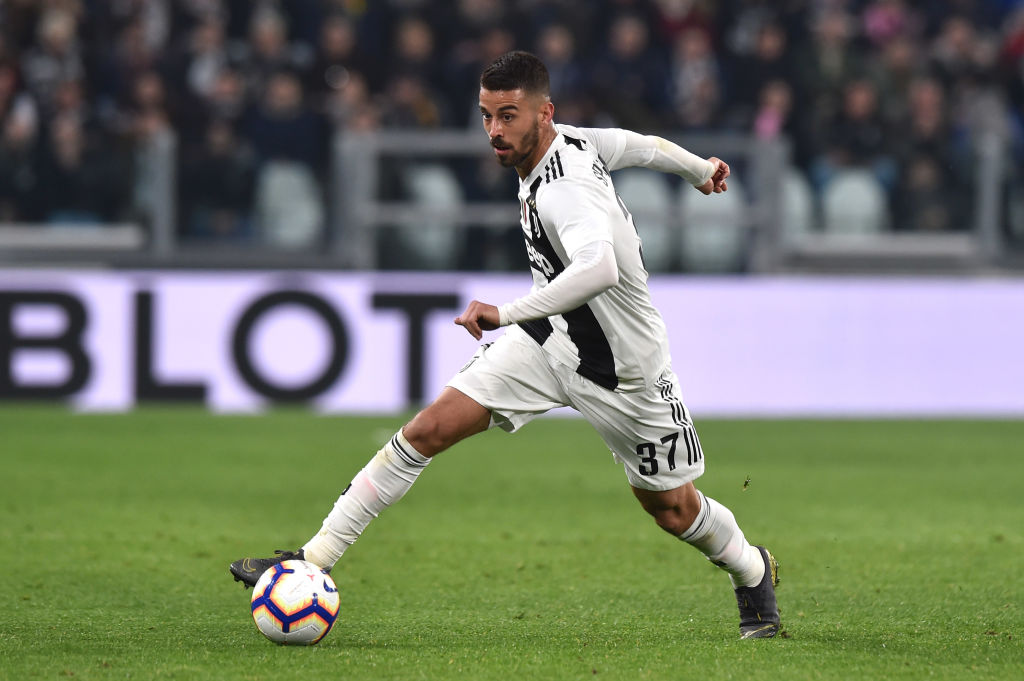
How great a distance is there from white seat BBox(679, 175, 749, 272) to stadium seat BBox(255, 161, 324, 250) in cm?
292

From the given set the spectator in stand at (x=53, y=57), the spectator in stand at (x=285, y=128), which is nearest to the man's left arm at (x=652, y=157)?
the spectator in stand at (x=285, y=128)

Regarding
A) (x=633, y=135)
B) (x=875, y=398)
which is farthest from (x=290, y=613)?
(x=875, y=398)

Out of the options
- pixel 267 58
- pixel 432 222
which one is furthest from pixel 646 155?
pixel 267 58

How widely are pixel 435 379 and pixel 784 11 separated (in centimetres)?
511

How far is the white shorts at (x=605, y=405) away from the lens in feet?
16.8

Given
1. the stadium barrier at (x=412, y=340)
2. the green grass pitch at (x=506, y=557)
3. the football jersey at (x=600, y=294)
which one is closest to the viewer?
the green grass pitch at (x=506, y=557)

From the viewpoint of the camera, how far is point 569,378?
520 cm

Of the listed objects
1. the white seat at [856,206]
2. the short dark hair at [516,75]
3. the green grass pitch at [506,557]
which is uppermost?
the short dark hair at [516,75]

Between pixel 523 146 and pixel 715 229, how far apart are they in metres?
7.78

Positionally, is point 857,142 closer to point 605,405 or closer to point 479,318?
point 605,405

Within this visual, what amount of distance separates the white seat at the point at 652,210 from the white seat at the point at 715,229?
0.42 feet

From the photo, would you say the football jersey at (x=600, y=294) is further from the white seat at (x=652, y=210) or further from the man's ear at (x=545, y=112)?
the white seat at (x=652, y=210)

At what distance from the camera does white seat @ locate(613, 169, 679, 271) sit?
12.3 meters

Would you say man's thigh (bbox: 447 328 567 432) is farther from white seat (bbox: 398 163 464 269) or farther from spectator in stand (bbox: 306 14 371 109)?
spectator in stand (bbox: 306 14 371 109)
